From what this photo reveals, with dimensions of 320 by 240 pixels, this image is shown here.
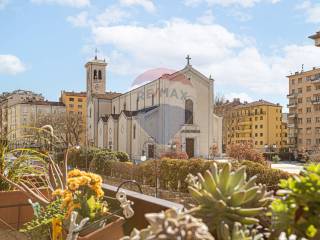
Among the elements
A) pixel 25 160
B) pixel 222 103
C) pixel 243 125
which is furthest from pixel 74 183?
pixel 243 125

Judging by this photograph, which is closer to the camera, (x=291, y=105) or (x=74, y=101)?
(x=291, y=105)

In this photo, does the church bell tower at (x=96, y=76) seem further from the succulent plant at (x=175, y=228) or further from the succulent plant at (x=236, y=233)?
the succulent plant at (x=175, y=228)

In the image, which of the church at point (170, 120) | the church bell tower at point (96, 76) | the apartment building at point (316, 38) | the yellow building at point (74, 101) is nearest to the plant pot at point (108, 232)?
the church at point (170, 120)

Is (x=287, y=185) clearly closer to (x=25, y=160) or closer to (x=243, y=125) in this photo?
(x=25, y=160)

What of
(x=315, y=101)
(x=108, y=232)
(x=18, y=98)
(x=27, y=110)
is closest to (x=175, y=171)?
(x=108, y=232)

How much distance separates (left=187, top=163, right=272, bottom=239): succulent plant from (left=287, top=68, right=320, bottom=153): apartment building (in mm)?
65003

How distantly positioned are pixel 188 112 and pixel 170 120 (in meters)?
2.43

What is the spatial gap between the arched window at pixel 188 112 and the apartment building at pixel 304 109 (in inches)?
1214

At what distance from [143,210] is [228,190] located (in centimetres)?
125

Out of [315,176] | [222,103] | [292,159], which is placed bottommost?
[292,159]

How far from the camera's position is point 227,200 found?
35.3 inches

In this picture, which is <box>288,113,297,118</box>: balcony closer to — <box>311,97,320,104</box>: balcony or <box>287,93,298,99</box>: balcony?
<box>287,93,298,99</box>: balcony

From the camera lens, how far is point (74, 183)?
1.68m

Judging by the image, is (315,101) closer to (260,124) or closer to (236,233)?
(260,124)
